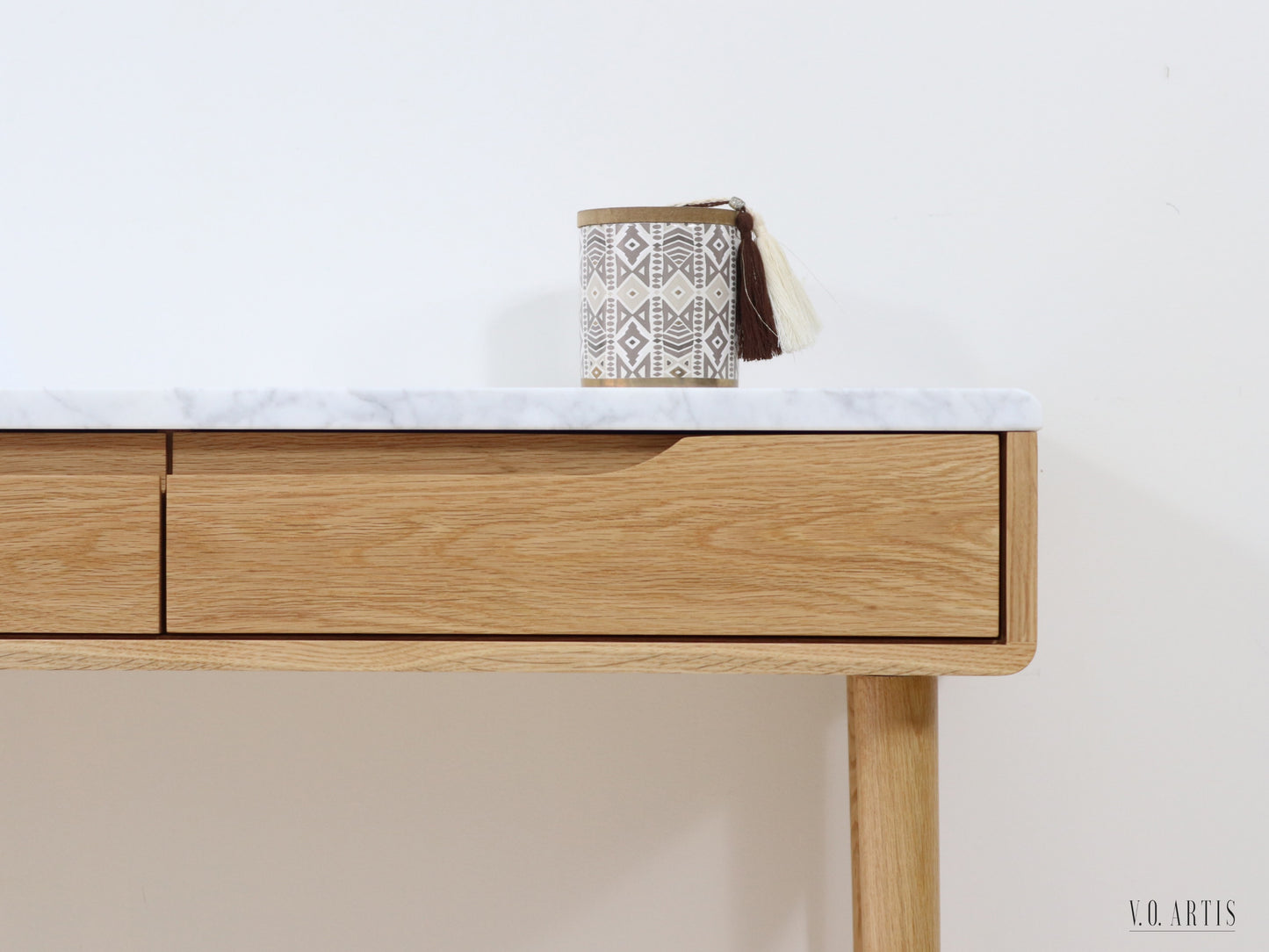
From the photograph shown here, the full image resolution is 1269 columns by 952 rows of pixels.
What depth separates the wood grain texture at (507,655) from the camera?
1.59 ft

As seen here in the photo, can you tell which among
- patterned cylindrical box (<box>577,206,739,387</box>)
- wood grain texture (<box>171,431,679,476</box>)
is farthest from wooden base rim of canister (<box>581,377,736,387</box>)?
wood grain texture (<box>171,431,679,476</box>)

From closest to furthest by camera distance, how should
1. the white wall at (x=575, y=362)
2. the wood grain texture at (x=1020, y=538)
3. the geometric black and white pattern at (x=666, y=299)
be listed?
the wood grain texture at (x=1020, y=538)
the geometric black and white pattern at (x=666, y=299)
the white wall at (x=575, y=362)

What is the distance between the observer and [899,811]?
1.81ft

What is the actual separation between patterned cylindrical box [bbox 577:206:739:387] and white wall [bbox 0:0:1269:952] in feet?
0.67

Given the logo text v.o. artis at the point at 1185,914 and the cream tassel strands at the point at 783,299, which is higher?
the cream tassel strands at the point at 783,299

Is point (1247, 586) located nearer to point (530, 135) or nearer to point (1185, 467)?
point (1185, 467)

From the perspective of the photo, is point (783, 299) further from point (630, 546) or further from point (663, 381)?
point (630, 546)

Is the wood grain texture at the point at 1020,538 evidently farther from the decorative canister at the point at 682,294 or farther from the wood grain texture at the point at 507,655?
the decorative canister at the point at 682,294

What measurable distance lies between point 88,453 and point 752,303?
0.38 metres

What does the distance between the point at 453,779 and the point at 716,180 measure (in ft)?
1.74

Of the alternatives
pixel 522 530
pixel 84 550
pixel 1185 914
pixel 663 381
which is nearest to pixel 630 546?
pixel 522 530

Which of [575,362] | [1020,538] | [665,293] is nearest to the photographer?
[1020,538]

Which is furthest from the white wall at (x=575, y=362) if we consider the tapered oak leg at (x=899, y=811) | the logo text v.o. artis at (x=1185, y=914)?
the tapered oak leg at (x=899, y=811)

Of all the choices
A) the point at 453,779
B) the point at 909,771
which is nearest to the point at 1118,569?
the point at 909,771
